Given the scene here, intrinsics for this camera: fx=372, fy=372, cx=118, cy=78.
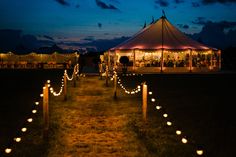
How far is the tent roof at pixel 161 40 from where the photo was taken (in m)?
31.3

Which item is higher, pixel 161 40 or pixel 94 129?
pixel 161 40

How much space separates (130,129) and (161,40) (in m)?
25.1

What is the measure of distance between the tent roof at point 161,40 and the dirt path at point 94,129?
19584 millimetres

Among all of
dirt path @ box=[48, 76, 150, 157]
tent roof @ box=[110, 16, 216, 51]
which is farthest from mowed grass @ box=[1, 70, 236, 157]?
tent roof @ box=[110, 16, 216, 51]

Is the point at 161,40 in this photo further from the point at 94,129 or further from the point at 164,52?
the point at 94,129

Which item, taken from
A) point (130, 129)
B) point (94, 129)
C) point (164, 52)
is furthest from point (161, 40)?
point (94, 129)

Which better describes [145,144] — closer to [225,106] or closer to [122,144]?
[122,144]

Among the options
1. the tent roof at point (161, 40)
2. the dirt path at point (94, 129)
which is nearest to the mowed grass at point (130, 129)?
the dirt path at point (94, 129)

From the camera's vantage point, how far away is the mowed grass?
6.02 metres

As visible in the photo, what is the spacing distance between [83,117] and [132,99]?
377cm

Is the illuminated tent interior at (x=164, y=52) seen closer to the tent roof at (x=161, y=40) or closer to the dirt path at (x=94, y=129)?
the tent roof at (x=161, y=40)

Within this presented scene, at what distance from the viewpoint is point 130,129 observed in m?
7.59

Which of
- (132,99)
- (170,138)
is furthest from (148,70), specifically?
(170,138)

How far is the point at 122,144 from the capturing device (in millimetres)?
6367
